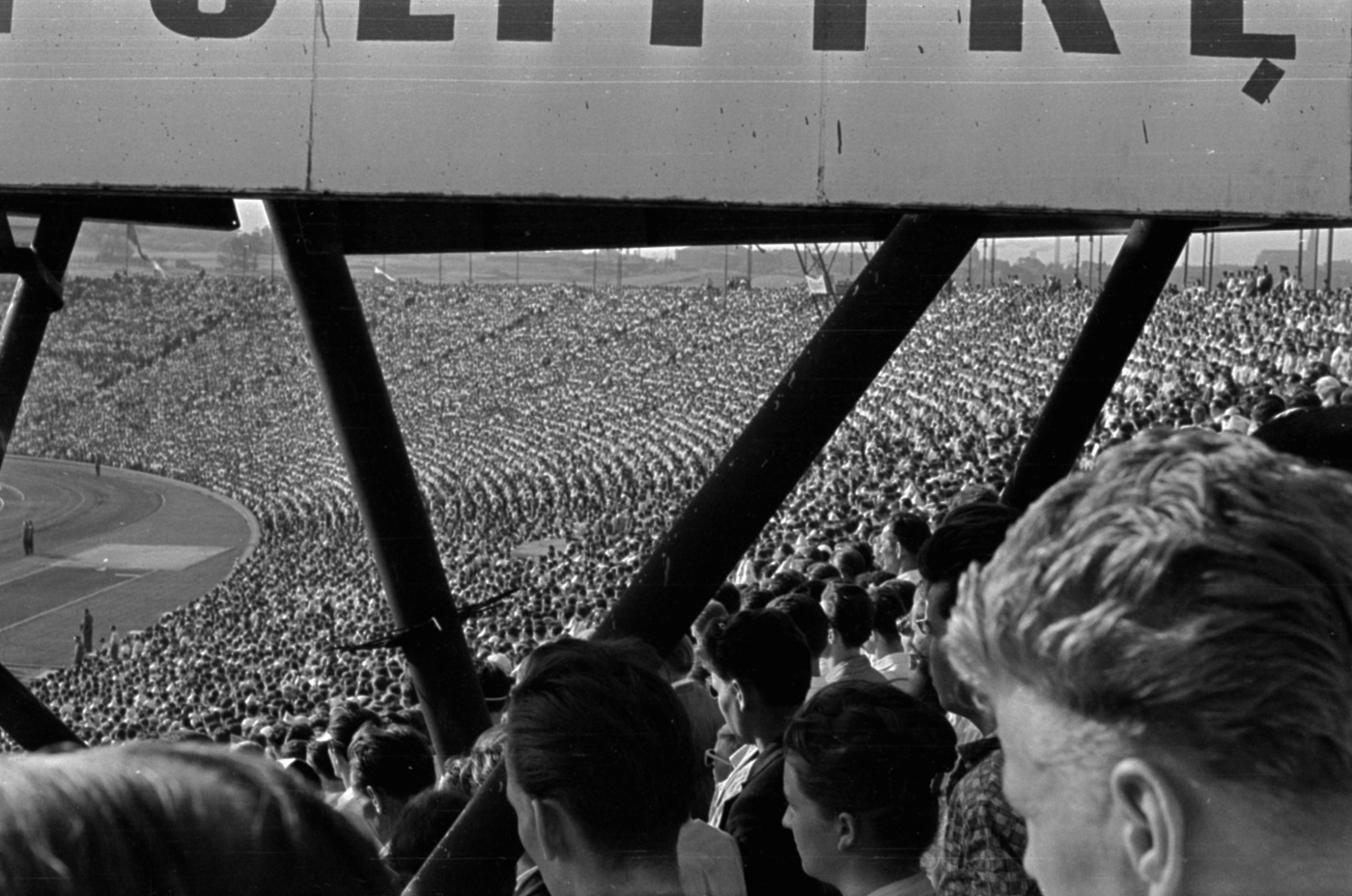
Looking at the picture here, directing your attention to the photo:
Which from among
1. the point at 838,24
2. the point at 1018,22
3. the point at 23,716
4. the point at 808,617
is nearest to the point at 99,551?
the point at 23,716

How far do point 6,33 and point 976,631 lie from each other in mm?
1971

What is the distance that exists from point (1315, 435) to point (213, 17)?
1.67 meters

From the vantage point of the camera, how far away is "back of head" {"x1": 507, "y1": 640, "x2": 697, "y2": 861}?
1.91m

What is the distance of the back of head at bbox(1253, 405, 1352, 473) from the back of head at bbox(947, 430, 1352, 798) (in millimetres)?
1141

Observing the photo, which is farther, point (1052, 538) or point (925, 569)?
point (925, 569)

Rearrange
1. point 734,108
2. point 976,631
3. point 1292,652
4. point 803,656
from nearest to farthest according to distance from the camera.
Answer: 1. point 1292,652
2. point 976,631
3. point 734,108
4. point 803,656

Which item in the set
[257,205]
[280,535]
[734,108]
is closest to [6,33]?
[734,108]

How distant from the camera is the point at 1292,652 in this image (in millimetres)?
891

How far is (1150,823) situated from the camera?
92 cm

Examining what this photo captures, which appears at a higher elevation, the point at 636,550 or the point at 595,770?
the point at 595,770

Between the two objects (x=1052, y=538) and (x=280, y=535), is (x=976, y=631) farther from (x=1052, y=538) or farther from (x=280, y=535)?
(x=280, y=535)

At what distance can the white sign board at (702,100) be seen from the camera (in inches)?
88.8

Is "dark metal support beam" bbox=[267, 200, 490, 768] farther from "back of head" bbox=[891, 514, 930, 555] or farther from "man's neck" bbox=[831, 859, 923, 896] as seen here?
"back of head" bbox=[891, 514, 930, 555]

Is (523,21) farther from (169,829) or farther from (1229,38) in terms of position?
(169,829)
